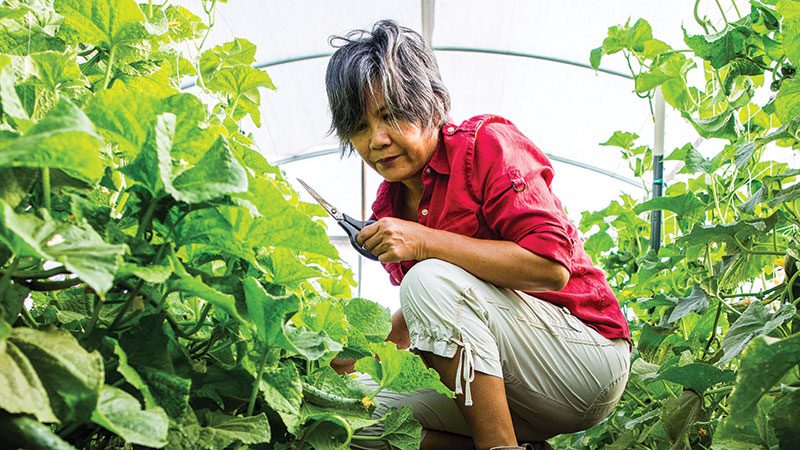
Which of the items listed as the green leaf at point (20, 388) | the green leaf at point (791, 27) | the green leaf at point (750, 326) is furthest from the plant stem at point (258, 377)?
the green leaf at point (791, 27)

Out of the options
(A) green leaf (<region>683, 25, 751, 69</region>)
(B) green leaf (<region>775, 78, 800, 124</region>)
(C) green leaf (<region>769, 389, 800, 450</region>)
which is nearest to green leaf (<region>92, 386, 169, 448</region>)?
(C) green leaf (<region>769, 389, 800, 450</region>)

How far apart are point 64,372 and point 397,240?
2.27ft

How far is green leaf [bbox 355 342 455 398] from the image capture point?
2.62 ft

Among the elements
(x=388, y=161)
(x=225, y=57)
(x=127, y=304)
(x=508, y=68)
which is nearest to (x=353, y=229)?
(x=388, y=161)

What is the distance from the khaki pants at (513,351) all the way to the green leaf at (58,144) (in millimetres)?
643

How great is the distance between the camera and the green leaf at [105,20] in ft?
2.23

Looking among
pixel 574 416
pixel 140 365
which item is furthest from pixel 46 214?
pixel 574 416

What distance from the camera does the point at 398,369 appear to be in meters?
0.81

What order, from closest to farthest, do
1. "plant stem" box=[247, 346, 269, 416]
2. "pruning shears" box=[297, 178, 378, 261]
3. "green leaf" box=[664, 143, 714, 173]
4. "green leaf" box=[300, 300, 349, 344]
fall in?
"plant stem" box=[247, 346, 269, 416]
"green leaf" box=[300, 300, 349, 344]
"pruning shears" box=[297, 178, 378, 261]
"green leaf" box=[664, 143, 714, 173]

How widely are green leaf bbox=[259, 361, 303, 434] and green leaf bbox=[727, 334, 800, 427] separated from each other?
351 mm

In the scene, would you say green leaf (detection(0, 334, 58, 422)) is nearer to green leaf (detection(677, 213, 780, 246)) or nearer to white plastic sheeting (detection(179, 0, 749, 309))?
green leaf (detection(677, 213, 780, 246))

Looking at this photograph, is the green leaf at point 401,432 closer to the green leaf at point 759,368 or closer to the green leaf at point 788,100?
the green leaf at point 759,368

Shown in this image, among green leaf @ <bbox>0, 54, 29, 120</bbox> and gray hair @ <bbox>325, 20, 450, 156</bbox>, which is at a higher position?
green leaf @ <bbox>0, 54, 29, 120</bbox>

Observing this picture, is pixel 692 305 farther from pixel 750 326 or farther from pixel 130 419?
pixel 130 419
